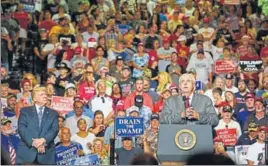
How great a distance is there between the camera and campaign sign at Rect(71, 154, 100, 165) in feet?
30.2

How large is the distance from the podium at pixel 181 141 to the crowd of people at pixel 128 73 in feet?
0.46

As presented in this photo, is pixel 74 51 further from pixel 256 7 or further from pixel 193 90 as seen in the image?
pixel 256 7

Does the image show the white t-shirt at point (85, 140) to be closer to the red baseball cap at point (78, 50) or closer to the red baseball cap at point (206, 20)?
the red baseball cap at point (78, 50)

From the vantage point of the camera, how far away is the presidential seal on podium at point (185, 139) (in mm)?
8195

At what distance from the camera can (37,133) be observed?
30.2 ft

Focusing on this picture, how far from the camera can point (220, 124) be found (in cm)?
934

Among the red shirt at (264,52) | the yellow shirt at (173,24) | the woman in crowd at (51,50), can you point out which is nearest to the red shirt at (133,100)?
the woman in crowd at (51,50)

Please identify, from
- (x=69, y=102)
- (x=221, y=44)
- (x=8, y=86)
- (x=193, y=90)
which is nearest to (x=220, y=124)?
(x=193, y=90)

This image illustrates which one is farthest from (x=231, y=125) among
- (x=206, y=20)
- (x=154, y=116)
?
(x=206, y=20)

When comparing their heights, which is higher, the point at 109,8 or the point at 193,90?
the point at 109,8

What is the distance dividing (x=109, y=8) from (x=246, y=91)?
6.70 ft

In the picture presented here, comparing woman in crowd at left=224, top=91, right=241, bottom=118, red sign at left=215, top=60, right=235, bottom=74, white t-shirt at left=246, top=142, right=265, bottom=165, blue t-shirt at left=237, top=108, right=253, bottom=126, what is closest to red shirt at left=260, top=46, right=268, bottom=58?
red sign at left=215, top=60, right=235, bottom=74

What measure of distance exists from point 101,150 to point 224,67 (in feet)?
6.20

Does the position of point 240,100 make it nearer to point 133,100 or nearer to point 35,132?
point 133,100
